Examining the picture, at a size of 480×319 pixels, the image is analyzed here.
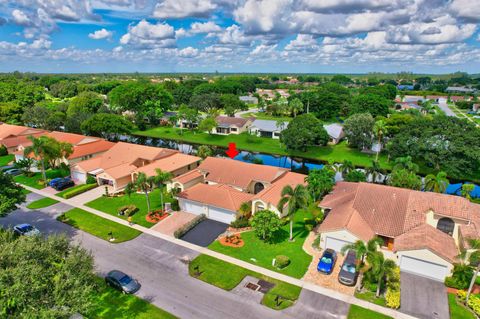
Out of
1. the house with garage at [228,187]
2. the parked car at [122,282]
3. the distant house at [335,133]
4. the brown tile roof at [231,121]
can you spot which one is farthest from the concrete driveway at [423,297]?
the brown tile roof at [231,121]

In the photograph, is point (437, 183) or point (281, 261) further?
point (437, 183)

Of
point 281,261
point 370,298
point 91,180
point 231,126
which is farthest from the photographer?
point 231,126

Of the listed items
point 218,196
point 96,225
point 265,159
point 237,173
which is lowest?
point 265,159

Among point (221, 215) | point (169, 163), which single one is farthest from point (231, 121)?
point (221, 215)

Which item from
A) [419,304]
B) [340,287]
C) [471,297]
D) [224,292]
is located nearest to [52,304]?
[224,292]

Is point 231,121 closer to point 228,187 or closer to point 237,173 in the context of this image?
point 237,173

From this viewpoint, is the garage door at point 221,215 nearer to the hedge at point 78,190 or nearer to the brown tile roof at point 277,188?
the brown tile roof at point 277,188

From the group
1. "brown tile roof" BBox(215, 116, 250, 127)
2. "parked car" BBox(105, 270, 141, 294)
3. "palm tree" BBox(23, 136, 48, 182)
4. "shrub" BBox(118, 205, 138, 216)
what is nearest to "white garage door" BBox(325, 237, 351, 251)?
"parked car" BBox(105, 270, 141, 294)
